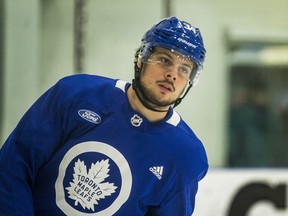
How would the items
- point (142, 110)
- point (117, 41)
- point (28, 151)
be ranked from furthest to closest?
1. point (117, 41)
2. point (142, 110)
3. point (28, 151)

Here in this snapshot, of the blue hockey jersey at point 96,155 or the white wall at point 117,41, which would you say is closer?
the blue hockey jersey at point 96,155

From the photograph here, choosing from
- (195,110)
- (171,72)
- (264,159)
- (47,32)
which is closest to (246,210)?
(264,159)

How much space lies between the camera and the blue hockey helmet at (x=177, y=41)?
66.7 inches

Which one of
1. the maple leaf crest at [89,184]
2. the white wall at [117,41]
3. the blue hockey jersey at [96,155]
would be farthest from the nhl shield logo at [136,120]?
the white wall at [117,41]

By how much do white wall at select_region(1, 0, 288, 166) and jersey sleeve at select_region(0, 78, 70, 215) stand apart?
1922 millimetres

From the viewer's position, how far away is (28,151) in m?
1.62

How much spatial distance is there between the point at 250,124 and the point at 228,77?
1.00 ft

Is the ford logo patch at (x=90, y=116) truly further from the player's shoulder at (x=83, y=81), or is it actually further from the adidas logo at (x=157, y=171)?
the adidas logo at (x=157, y=171)

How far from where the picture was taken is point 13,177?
5.28 ft

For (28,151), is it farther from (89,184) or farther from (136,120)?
(136,120)

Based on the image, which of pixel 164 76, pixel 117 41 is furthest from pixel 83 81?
pixel 117 41

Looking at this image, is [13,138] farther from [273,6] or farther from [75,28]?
[273,6]

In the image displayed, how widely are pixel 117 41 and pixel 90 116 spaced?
2168 mm

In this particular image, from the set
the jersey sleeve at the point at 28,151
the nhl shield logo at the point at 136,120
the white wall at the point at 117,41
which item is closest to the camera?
the jersey sleeve at the point at 28,151
